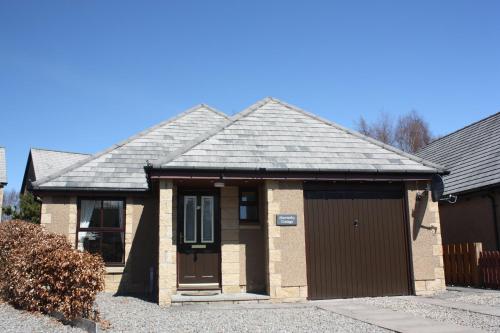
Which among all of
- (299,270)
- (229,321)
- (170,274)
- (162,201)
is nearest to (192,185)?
(162,201)

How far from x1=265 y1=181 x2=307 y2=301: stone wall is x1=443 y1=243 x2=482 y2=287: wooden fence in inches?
216

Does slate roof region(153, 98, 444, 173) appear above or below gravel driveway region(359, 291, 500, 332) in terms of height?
above

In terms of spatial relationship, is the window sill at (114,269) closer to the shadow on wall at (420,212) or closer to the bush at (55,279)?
the bush at (55,279)

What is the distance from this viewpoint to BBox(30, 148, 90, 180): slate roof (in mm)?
31516

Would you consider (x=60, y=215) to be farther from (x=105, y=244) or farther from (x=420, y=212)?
(x=420, y=212)

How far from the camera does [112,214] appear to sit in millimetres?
14055

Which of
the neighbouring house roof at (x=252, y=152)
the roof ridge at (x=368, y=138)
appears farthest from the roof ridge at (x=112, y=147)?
the roof ridge at (x=368, y=138)

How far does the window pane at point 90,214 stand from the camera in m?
13.8

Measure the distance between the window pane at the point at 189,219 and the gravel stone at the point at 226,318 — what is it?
206 cm

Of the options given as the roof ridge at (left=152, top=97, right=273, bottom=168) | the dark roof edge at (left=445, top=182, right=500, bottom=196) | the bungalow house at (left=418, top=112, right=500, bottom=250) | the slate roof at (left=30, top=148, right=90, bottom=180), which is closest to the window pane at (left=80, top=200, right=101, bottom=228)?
the roof ridge at (left=152, top=97, right=273, bottom=168)

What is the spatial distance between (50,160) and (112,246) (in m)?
22.6

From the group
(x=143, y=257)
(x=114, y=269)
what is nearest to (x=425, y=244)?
(x=143, y=257)

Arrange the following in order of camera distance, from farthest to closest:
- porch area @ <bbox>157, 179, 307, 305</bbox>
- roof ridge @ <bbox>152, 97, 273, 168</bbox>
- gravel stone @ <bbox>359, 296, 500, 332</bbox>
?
roof ridge @ <bbox>152, 97, 273, 168</bbox>, porch area @ <bbox>157, 179, 307, 305</bbox>, gravel stone @ <bbox>359, 296, 500, 332</bbox>

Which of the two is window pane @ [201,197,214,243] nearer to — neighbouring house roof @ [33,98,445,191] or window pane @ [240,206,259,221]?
window pane @ [240,206,259,221]
